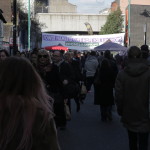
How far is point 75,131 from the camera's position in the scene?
33.4 feet

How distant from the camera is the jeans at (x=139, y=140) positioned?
616 centimetres

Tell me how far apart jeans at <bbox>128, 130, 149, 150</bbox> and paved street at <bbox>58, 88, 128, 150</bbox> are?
6.48 feet

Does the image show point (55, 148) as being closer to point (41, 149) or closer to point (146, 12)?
point (41, 149)

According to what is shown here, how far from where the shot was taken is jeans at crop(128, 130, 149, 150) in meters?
6.16

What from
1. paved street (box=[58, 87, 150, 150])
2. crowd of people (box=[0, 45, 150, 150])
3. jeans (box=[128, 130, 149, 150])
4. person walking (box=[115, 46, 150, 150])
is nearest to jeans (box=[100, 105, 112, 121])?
crowd of people (box=[0, 45, 150, 150])

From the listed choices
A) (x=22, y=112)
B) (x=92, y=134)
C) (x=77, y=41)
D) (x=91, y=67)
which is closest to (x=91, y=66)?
(x=91, y=67)

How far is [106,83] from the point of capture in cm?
1170

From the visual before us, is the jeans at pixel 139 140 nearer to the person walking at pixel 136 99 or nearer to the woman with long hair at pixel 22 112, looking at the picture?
the person walking at pixel 136 99

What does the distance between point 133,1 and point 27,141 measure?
82316 millimetres

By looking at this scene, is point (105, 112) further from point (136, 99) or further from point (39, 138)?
point (39, 138)

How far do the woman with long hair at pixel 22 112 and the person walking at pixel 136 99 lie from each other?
333cm

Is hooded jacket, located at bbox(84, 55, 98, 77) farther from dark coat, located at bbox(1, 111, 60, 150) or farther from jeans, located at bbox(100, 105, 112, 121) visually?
dark coat, located at bbox(1, 111, 60, 150)

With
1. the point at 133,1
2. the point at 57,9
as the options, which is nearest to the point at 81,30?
the point at 133,1

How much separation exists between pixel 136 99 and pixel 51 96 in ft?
6.08
